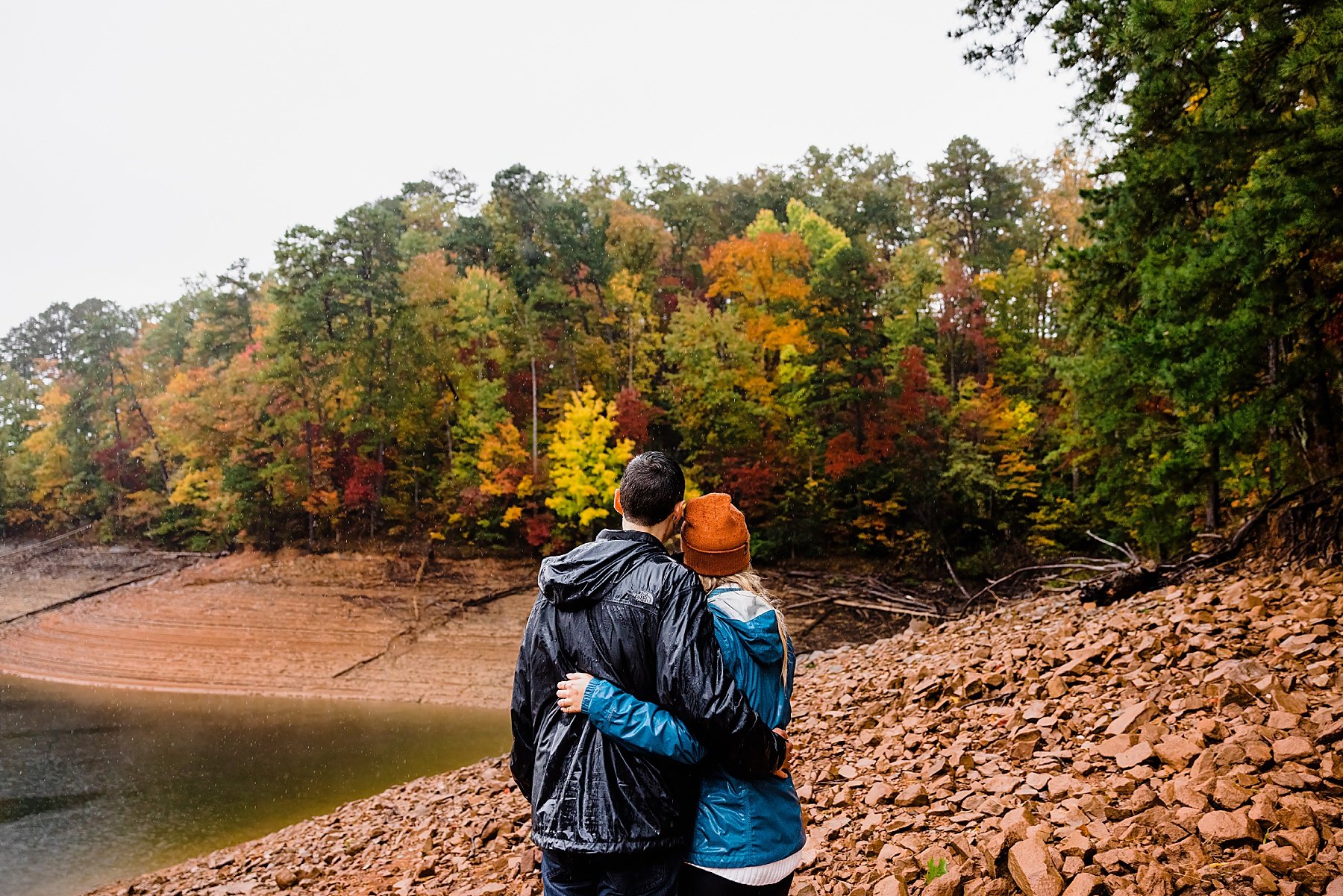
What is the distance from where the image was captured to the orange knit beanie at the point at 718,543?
78.1 inches

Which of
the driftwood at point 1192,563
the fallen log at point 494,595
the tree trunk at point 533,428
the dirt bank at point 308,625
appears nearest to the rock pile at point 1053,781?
the driftwood at point 1192,563

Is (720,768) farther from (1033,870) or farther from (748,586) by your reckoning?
(1033,870)

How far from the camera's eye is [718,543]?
1984mm

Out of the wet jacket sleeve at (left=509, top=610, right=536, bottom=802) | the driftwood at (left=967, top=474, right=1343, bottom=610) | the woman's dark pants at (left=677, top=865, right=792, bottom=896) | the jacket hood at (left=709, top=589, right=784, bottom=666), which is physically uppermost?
the jacket hood at (left=709, top=589, right=784, bottom=666)

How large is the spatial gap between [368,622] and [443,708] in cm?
486

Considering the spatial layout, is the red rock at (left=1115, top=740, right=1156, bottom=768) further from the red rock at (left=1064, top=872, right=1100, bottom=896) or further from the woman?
the woman

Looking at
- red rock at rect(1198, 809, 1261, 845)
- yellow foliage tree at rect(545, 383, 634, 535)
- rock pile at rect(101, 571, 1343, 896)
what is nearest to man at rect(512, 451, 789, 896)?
rock pile at rect(101, 571, 1343, 896)

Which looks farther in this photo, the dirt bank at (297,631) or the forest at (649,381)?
the forest at (649,381)

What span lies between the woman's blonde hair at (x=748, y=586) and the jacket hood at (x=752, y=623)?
37 mm

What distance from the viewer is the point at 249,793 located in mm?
10023

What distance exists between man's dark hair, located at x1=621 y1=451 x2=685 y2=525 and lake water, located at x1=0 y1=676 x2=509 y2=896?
8.39 m

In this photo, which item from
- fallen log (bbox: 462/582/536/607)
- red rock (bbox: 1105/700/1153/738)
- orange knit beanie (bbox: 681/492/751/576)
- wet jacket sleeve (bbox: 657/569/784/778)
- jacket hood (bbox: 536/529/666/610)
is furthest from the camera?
fallen log (bbox: 462/582/536/607)

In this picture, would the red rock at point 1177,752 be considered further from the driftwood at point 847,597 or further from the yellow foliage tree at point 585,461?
the yellow foliage tree at point 585,461

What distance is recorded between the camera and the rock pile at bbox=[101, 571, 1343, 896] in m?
2.76
